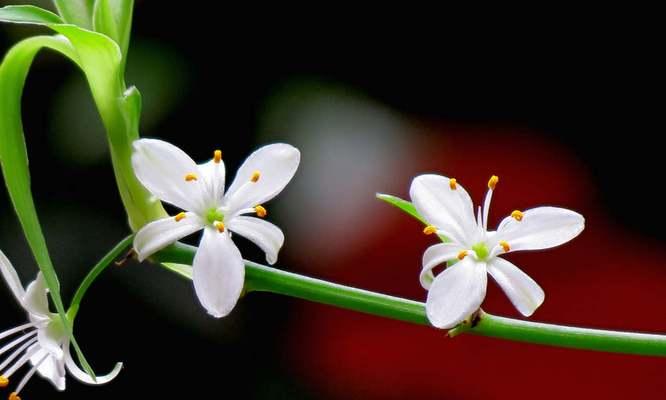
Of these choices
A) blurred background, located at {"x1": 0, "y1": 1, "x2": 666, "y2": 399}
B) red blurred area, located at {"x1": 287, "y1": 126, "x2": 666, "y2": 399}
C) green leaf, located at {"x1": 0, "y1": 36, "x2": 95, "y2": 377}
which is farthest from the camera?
red blurred area, located at {"x1": 287, "y1": 126, "x2": 666, "y2": 399}

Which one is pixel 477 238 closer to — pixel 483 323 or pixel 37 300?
pixel 483 323

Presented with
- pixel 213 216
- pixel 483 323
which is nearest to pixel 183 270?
pixel 213 216

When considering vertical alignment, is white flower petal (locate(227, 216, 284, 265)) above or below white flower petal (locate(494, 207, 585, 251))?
below

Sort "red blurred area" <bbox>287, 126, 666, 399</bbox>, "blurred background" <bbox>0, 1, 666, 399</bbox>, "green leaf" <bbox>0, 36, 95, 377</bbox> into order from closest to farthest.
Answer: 1. "green leaf" <bbox>0, 36, 95, 377</bbox>
2. "blurred background" <bbox>0, 1, 666, 399</bbox>
3. "red blurred area" <bbox>287, 126, 666, 399</bbox>

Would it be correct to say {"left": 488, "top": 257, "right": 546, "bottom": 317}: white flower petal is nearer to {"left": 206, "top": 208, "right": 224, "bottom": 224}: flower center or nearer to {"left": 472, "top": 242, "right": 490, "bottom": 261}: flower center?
{"left": 472, "top": 242, "right": 490, "bottom": 261}: flower center

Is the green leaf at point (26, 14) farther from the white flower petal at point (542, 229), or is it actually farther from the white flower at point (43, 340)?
the white flower petal at point (542, 229)

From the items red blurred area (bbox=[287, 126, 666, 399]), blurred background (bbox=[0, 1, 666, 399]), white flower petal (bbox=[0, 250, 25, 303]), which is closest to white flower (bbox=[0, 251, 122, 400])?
white flower petal (bbox=[0, 250, 25, 303])
